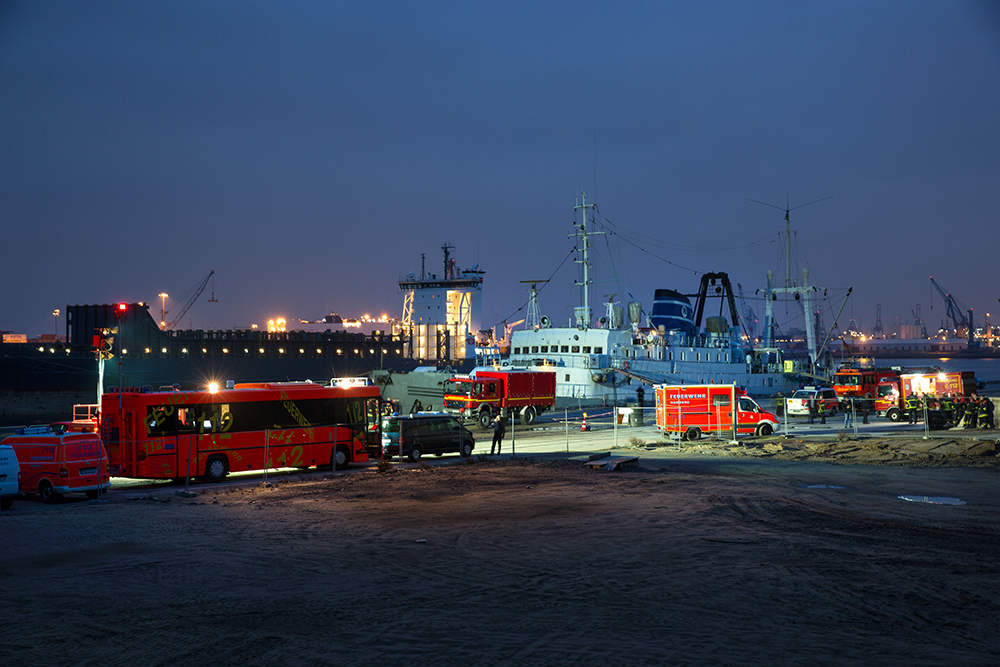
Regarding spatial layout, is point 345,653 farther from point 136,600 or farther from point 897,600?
point 897,600

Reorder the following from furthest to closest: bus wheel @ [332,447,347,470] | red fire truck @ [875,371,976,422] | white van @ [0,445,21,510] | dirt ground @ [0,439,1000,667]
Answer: red fire truck @ [875,371,976,422], bus wheel @ [332,447,347,470], white van @ [0,445,21,510], dirt ground @ [0,439,1000,667]

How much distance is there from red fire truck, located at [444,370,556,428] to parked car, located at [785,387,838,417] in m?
13.1

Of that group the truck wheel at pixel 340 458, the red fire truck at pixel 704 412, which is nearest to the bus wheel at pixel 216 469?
the truck wheel at pixel 340 458

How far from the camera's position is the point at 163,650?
6879mm

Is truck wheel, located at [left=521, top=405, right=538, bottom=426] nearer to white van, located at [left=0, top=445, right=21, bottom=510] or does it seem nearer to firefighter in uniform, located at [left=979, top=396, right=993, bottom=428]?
firefighter in uniform, located at [left=979, top=396, right=993, bottom=428]

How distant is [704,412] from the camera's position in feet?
96.8

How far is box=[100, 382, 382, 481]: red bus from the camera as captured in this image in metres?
17.7

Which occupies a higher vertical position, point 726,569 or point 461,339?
point 461,339

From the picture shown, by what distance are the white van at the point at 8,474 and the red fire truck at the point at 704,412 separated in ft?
72.5

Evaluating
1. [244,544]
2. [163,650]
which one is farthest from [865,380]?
[163,650]

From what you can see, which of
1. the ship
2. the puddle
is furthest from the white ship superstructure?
the puddle

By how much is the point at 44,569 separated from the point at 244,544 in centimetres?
267

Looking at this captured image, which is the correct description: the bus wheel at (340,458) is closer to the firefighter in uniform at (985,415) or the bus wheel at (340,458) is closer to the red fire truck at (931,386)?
the firefighter in uniform at (985,415)

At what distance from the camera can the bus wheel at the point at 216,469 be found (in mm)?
18609
